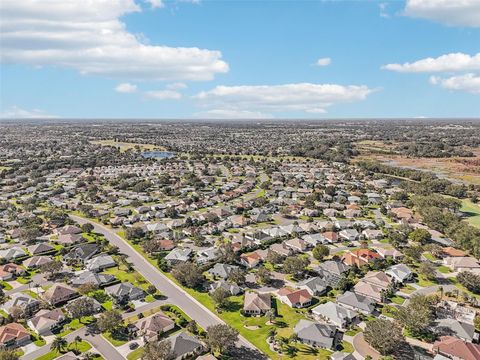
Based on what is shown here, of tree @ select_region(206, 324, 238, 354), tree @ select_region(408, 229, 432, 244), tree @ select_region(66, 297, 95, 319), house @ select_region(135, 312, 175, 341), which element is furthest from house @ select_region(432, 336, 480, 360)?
tree @ select_region(66, 297, 95, 319)

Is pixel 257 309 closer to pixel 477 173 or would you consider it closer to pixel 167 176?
pixel 167 176

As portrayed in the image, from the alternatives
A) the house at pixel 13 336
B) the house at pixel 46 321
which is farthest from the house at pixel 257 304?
the house at pixel 13 336

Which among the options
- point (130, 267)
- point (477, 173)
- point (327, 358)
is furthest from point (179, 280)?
point (477, 173)

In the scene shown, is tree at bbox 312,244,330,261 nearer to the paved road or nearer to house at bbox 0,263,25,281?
the paved road

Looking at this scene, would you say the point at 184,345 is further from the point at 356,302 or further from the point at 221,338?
the point at 356,302

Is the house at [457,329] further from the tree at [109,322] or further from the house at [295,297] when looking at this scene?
the tree at [109,322]

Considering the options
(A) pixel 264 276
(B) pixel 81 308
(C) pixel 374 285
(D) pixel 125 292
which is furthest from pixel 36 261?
(C) pixel 374 285
